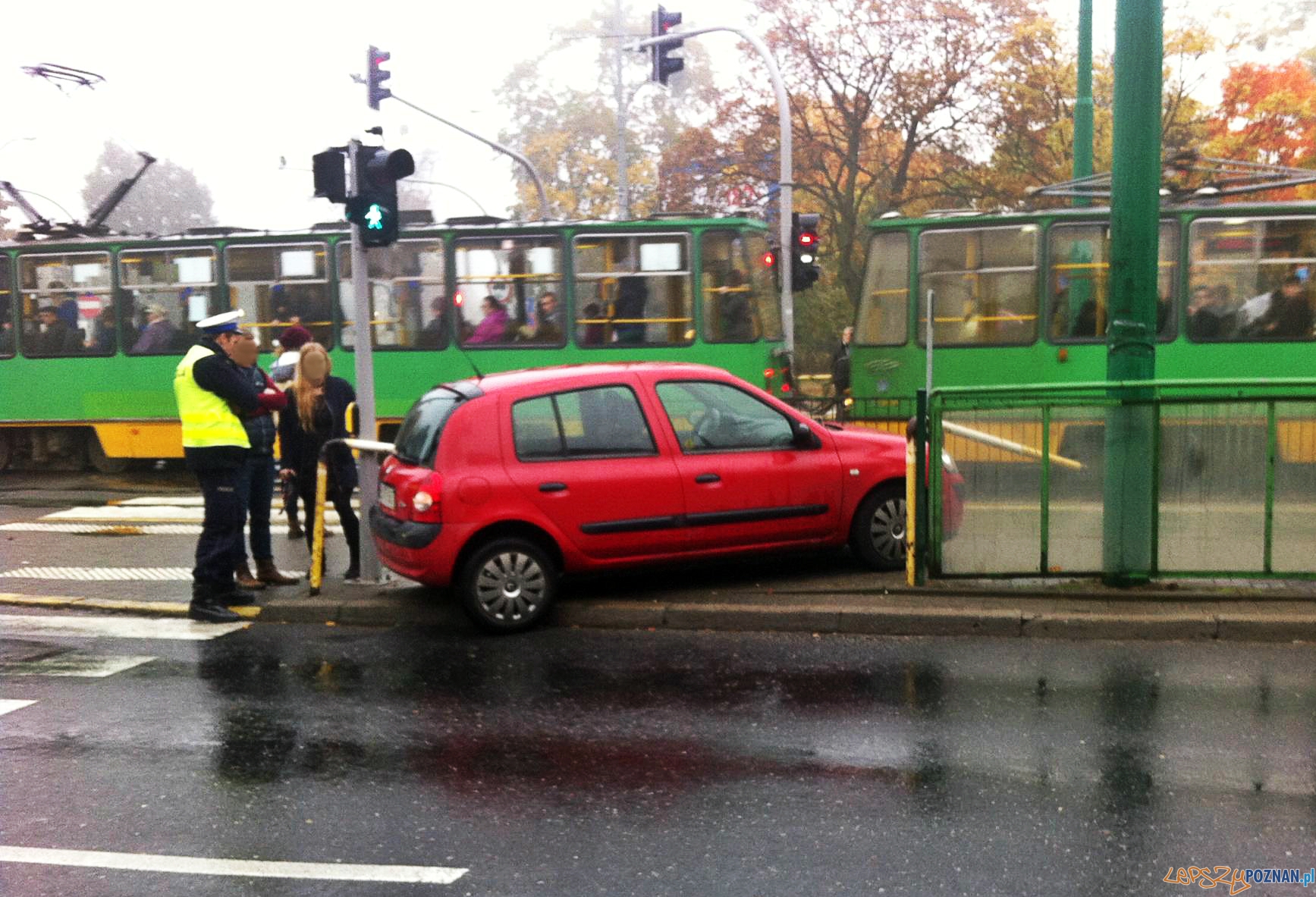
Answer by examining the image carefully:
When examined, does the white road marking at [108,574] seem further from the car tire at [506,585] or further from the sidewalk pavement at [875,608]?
the car tire at [506,585]

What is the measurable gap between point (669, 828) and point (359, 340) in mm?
5389

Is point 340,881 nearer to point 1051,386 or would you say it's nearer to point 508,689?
point 508,689

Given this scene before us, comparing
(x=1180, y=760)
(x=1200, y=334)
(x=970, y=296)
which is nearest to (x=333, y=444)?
(x=1180, y=760)

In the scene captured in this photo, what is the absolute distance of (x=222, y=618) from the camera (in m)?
8.62

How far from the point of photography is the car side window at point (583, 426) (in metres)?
8.15

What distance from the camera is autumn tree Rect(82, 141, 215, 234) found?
9281 cm

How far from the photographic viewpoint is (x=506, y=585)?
7.99m

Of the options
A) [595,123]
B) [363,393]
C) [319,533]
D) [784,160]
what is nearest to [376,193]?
[363,393]

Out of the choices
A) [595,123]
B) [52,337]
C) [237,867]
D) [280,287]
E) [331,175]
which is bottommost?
[237,867]

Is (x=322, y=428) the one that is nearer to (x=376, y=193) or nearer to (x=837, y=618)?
(x=376, y=193)

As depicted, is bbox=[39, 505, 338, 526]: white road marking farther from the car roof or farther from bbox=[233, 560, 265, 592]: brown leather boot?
the car roof

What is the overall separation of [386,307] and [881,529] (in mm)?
10132

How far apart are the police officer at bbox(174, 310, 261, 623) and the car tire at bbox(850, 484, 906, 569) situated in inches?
161

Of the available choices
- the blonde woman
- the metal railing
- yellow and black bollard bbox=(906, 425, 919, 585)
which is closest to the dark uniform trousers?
the blonde woman
